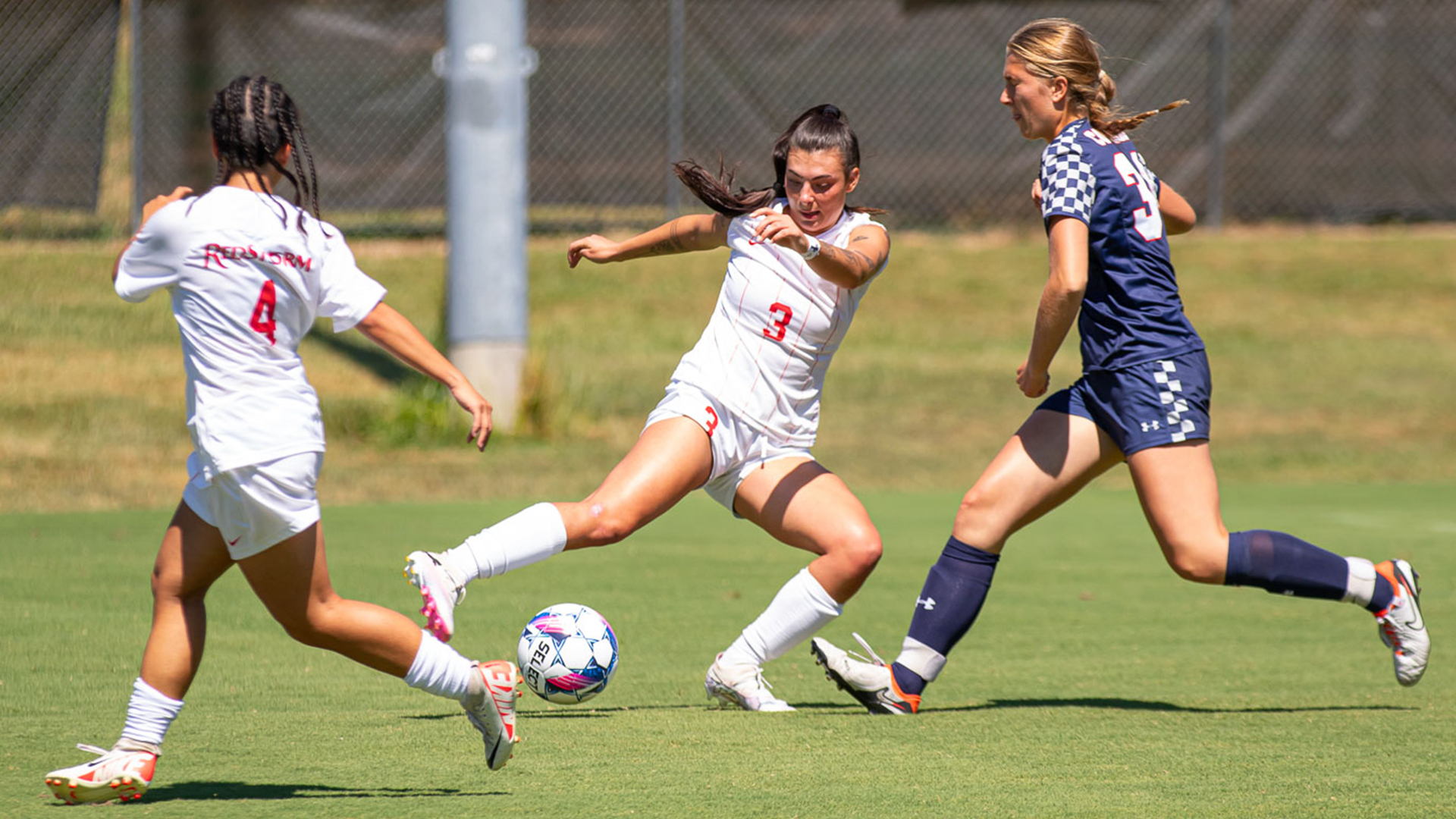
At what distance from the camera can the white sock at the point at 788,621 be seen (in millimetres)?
5156

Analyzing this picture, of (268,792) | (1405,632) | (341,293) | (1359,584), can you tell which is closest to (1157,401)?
(1359,584)

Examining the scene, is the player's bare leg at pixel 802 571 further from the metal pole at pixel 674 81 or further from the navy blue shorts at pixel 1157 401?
Result: the metal pole at pixel 674 81

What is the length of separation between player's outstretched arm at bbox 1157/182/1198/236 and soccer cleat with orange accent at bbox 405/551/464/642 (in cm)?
243

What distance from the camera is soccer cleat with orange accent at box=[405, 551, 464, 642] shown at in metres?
4.48

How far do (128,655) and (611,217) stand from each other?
10215mm

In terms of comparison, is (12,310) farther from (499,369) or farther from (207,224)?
(207,224)

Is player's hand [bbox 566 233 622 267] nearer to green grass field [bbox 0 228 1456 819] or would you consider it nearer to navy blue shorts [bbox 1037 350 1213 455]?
green grass field [bbox 0 228 1456 819]

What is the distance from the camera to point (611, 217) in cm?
1555

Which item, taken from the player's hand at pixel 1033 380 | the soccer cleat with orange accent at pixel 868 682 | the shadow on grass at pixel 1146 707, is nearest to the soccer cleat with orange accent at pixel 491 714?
the soccer cleat with orange accent at pixel 868 682

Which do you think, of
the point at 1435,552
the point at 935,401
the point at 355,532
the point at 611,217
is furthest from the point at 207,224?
the point at 611,217

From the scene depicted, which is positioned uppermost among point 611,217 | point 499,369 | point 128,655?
point 611,217

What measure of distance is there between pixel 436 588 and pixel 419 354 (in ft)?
3.11

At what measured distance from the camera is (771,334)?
521 cm

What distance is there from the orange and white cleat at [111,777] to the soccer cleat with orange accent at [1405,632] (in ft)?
11.9
